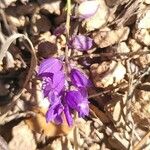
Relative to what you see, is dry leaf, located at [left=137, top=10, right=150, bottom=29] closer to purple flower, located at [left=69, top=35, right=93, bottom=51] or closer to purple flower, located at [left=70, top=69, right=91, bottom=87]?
purple flower, located at [left=69, top=35, right=93, bottom=51]

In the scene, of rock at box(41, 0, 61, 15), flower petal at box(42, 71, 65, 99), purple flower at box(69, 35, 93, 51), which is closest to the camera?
flower petal at box(42, 71, 65, 99)

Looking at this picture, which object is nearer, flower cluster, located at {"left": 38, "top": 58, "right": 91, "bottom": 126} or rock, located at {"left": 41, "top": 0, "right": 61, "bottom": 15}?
flower cluster, located at {"left": 38, "top": 58, "right": 91, "bottom": 126}

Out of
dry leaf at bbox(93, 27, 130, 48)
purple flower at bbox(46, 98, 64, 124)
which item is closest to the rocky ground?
dry leaf at bbox(93, 27, 130, 48)

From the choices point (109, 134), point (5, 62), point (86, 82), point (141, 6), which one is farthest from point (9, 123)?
point (141, 6)

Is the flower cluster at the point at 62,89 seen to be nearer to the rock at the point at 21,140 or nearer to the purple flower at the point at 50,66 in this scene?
the purple flower at the point at 50,66

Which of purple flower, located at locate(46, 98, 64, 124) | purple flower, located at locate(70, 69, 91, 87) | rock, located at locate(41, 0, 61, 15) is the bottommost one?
purple flower, located at locate(46, 98, 64, 124)

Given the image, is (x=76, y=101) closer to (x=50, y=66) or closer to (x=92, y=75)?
(x=50, y=66)

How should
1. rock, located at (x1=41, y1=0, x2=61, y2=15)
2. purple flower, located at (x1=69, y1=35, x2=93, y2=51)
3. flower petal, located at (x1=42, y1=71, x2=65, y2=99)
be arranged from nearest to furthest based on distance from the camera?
1. flower petal, located at (x1=42, y1=71, x2=65, y2=99)
2. purple flower, located at (x1=69, y1=35, x2=93, y2=51)
3. rock, located at (x1=41, y1=0, x2=61, y2=15)
